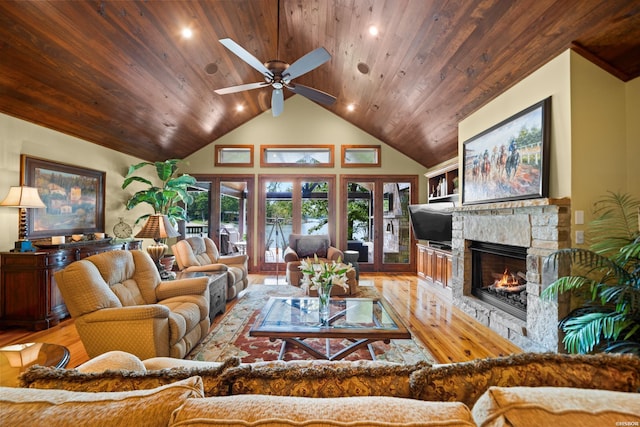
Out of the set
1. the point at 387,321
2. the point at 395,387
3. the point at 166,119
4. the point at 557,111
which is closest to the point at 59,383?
the point at 395,387

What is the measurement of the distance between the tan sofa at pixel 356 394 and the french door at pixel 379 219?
5756 mm

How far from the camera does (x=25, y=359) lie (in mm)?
1510

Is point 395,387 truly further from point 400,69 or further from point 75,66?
point 75,66

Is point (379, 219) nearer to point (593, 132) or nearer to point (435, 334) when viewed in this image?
point (435, 334)

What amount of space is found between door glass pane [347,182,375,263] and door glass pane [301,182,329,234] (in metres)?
0.53

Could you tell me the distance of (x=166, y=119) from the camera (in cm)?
482

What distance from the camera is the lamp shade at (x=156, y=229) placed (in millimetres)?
3896

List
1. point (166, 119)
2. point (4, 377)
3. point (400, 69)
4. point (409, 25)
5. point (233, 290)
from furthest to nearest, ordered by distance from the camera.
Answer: point (166, 119) → point (233, 290) → point (400, 69) → point (409, 25) → point (4, 377)

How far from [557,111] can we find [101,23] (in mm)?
4373

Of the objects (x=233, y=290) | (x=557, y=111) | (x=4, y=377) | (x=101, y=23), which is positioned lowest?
(x=233, y=290)

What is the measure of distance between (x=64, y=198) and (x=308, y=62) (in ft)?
12.9

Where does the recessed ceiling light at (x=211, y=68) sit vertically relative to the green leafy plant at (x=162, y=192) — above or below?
above

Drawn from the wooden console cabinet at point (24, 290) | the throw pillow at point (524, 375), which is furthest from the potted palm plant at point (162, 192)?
the throw pillow at point (524, 375)

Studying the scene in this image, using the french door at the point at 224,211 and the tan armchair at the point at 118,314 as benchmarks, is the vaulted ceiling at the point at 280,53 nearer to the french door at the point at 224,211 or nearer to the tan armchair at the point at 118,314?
the french door at the point at 224,211
